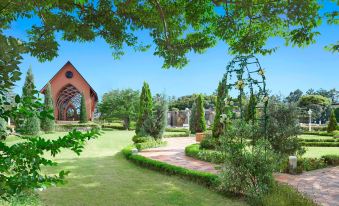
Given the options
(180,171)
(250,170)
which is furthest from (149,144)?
(250,170)

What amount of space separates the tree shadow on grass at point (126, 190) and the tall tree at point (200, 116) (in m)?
15.6

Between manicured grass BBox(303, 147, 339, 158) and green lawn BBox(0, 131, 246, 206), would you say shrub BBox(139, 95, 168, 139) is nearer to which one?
green lawn BBox(0, 131, 246, 206)

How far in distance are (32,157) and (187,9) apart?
709 cm

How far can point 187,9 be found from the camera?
845 centimetres

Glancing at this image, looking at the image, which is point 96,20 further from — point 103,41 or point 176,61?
point 176,61

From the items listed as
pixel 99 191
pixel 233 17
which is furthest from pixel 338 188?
pixel 99 191

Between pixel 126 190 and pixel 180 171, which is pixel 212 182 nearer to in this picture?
pixel 180 171

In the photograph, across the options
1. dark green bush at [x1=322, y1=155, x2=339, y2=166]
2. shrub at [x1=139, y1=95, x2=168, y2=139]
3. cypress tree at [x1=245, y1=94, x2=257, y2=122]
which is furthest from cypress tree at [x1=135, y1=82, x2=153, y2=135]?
cypress tree at [x1=245, y1=94, x2=257, y2=122]

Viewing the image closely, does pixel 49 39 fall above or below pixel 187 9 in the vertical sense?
below

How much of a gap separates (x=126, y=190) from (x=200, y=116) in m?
19.0

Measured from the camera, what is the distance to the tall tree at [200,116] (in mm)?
25969

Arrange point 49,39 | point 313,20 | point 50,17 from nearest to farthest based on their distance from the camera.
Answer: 1. point 313,20
2. point 50,17
3. point 49,39

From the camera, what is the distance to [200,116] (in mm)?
26375

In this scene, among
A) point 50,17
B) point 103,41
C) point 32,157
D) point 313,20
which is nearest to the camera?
point 32,157
